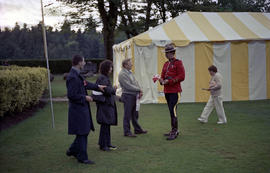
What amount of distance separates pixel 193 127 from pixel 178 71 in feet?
6.60

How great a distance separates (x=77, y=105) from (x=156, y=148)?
1.89 meters

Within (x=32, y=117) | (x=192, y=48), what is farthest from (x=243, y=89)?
(x=32, y=117)

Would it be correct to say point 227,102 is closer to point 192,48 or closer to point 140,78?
point 192,48

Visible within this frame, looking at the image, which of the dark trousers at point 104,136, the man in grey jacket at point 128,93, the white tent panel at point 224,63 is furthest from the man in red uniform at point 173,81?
the white tent panel at point 224,63

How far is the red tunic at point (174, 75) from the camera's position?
639 cm

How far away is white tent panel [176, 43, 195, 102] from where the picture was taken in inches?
496

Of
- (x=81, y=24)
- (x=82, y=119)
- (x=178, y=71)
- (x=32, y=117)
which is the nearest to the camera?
(x=82, y=119)

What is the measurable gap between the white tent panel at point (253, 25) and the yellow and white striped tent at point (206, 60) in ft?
0.31

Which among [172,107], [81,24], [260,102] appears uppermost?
A: [81,24]

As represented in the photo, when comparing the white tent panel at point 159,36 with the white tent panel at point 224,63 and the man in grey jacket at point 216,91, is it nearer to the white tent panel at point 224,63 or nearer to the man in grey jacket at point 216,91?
the white tent panel at point 224,63

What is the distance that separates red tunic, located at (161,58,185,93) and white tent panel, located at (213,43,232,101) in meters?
6.64

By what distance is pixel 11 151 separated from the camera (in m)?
5.96

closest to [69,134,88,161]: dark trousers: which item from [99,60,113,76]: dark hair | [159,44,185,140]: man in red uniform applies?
[99,60,113,76]: dark hair

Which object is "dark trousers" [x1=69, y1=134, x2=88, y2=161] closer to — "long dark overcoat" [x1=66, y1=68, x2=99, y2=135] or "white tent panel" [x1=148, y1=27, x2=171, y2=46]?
"long dark overcoat" [x1=66, y1=68, x2=99, y2=135]
